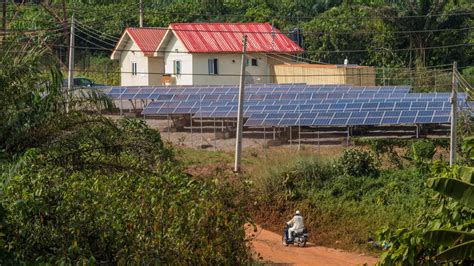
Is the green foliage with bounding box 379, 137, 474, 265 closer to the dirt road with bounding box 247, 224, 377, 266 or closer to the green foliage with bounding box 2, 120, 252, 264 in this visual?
the green foliage with bounding box 2, 120, 252, 264

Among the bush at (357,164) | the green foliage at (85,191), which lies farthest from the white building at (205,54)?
the green foliage at (85,191)

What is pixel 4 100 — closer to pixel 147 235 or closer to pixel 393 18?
pixel 147 235

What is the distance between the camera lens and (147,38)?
2046 inches

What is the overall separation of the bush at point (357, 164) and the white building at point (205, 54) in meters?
20.3

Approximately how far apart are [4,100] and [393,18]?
4017 cm

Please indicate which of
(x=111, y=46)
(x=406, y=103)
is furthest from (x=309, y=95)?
(x=111, y=46)

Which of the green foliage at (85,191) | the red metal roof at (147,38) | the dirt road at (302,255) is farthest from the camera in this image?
the red metal roof at (147,38)

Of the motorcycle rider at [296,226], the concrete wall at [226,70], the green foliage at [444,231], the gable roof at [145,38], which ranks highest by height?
the gable roof at [145,38]

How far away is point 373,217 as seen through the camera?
28.6 metres

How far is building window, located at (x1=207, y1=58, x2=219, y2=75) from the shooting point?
51625 mm

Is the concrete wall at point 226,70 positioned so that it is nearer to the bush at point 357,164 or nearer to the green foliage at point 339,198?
the green foliage at point 339,198

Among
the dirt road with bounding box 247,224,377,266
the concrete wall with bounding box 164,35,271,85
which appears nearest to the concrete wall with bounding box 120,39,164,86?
the concrete wall with bounding box 164,35,271,85

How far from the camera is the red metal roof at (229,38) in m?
50.8

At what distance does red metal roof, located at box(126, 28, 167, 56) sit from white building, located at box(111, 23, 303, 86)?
53mm
